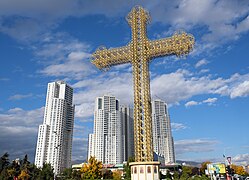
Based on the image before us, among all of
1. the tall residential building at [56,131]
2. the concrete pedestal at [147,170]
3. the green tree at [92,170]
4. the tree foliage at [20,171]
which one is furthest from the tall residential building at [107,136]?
the concrete pedestal at [147,170]

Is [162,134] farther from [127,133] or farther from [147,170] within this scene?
[147,170]

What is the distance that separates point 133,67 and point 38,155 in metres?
55.8

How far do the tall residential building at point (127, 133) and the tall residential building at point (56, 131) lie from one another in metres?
19.1

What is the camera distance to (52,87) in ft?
238

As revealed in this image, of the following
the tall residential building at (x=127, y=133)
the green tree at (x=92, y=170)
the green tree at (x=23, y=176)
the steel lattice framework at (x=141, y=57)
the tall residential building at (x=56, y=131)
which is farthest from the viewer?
the tall residential building at (x=127, y=133)

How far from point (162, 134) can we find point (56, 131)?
40.4 m


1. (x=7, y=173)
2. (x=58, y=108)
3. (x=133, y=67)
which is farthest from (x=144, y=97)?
(x=58, y=108)

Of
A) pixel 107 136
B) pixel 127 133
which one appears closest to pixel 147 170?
pixel 107 136

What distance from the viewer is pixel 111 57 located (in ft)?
64.5

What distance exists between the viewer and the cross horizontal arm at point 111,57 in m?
19.3

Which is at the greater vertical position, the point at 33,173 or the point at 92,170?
the point at 92,170

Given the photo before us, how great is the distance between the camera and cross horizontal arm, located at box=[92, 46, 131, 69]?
19.3 meters

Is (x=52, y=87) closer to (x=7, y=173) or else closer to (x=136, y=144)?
(x=7, y=173)

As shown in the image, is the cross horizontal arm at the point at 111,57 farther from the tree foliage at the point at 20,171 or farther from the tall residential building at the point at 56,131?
the tall residential building at the point at 56,131
